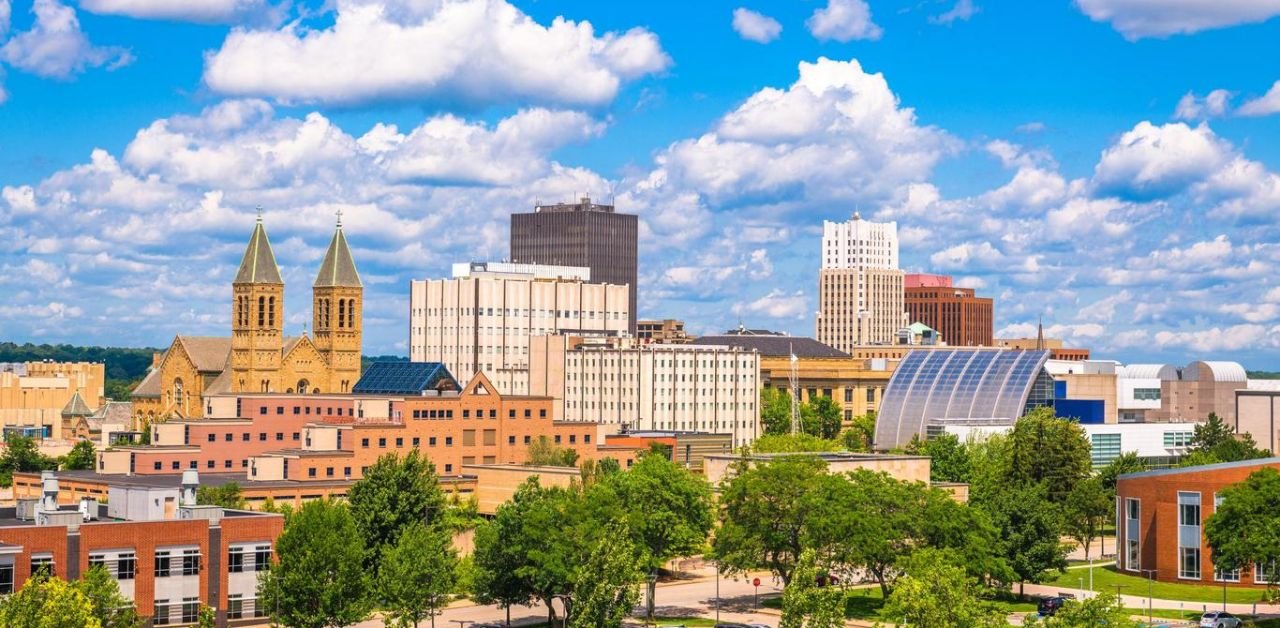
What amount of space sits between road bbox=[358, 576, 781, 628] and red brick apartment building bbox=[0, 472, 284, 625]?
8.43 meters

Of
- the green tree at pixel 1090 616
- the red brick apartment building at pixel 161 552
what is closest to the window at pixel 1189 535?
the green tree at pixel 1090 616

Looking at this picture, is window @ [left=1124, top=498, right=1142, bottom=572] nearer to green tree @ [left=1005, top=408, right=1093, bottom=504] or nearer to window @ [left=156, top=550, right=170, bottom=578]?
green tree @ [left=1005, top=408, right=1093, bottom=504]

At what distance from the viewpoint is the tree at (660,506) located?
126m

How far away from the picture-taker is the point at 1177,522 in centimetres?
13988

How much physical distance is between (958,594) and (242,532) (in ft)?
142

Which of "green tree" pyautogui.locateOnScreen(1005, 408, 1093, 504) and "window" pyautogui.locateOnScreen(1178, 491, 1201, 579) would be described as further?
"green tree" pyautogui.locateOnScreen(1005, 408, 1093, 504)

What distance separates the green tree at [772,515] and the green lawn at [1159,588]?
58.2ft

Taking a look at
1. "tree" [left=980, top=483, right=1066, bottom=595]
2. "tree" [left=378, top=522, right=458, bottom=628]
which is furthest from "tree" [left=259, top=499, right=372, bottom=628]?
"tree" [left=980, top=483, right=1066, bottom=595]

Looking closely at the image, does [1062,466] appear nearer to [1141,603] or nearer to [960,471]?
[960,471]

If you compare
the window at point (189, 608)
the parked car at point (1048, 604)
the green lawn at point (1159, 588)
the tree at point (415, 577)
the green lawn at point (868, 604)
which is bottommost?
the green lawn at point (868, 604)

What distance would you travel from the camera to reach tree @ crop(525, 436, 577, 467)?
179000 mm

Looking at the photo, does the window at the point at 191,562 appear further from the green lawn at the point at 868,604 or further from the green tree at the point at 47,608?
the green lawn at the point at 868,604

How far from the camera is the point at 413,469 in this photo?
452ft

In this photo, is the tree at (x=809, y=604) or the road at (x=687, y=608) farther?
the road at (x=687, y=608)
